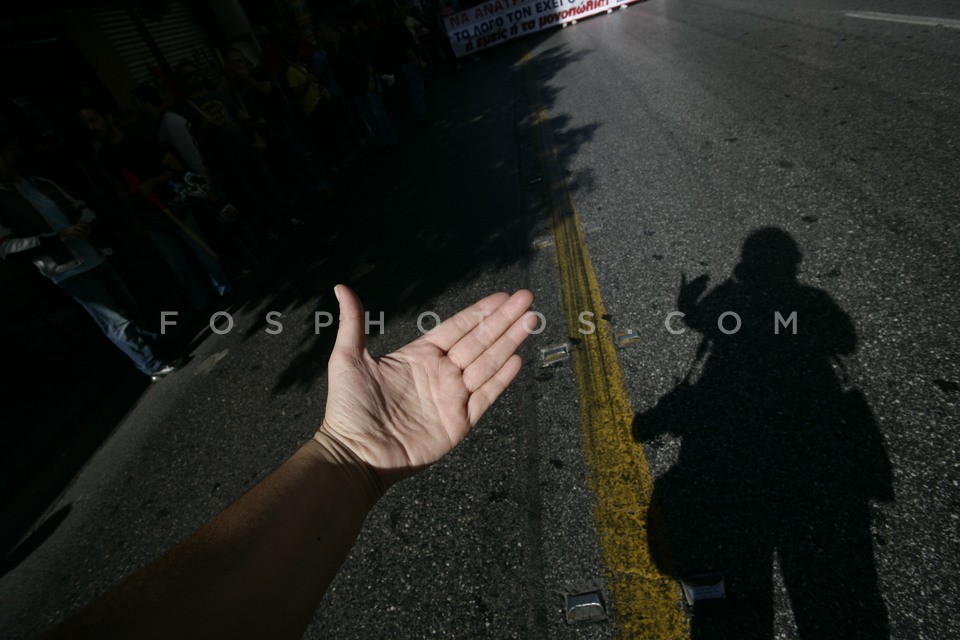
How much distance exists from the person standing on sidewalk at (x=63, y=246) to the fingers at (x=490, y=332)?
3472 mm

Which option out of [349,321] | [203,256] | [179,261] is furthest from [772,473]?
[179,261]

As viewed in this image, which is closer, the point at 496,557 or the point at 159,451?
the point at 496,557

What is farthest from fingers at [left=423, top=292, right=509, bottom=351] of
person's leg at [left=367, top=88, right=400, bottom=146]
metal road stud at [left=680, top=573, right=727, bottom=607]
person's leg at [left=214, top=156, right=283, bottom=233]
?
person's leg at [left=367, top=88, right=400, bottom=146]

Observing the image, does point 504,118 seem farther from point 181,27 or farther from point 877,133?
point 181,27

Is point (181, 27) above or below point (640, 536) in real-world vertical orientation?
above

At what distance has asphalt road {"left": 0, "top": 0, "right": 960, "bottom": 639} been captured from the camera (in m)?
1.50

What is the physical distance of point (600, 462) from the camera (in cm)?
A: 194

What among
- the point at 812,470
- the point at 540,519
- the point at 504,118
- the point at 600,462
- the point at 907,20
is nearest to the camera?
the point at 812,470

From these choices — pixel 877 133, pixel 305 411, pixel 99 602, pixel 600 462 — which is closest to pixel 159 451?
pixel 305 411

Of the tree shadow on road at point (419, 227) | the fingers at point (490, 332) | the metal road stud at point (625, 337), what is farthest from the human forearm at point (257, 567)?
the tree shadow on road at point (419, 227)

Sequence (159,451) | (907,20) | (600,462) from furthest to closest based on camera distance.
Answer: (907,20)
(159,451)
(600,462)

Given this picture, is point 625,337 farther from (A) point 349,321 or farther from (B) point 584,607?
(A) point 349,321

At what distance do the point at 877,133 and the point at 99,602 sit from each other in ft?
17.5

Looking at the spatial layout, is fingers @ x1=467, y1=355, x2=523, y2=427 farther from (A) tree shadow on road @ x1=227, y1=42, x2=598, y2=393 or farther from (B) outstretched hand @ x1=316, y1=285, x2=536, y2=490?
(A) tree shadow on road @ x1=227, y1=42, x2=598, y2=393
